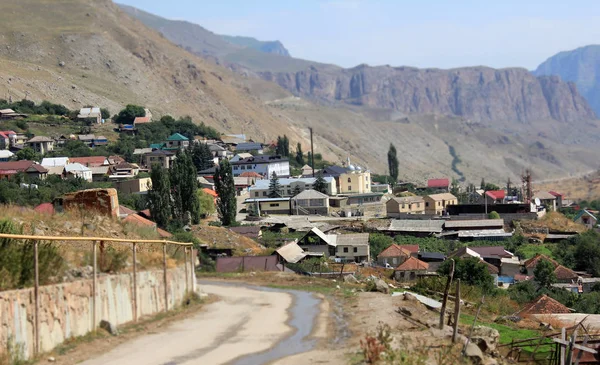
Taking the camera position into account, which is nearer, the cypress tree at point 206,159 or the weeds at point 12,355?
the weeds at point 12,355

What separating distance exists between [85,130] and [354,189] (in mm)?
35301

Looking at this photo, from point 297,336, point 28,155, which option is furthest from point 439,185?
point 297,336

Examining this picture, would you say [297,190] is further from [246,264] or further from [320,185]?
[246,264]

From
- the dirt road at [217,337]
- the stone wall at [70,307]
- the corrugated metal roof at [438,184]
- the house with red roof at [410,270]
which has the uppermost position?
the corrugated metal roof at [438,184]

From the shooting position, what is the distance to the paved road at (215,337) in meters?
13.3

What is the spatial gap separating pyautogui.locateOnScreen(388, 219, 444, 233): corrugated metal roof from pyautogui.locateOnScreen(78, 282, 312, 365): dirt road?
135 feet

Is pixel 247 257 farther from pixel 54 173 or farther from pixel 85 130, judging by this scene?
pixel 85 130

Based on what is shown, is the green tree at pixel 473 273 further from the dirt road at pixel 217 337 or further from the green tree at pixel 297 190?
the green tree at pixel 297 190

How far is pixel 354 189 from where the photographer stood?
83000 mm

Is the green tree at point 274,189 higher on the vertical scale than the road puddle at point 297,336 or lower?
higher

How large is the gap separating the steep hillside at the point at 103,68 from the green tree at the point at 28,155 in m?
34.5

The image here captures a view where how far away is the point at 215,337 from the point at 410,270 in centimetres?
2592

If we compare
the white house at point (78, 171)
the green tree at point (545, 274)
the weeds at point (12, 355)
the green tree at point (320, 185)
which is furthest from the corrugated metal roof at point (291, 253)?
the white house at point (78, 171)

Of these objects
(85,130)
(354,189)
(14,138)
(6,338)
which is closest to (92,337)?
(6,338)
